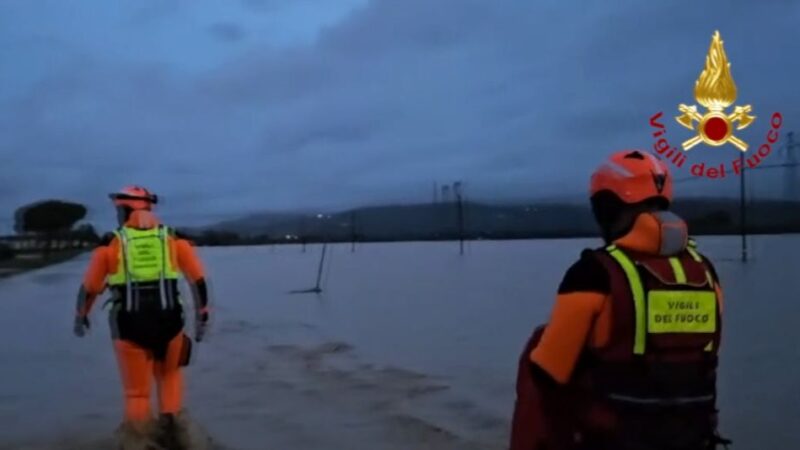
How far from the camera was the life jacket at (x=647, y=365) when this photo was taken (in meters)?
2.96

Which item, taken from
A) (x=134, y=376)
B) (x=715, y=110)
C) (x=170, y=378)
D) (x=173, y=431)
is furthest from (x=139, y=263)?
(x=715, y=110)

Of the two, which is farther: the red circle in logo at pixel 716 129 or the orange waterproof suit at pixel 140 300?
the orange waterproof suit at pixel 140 300

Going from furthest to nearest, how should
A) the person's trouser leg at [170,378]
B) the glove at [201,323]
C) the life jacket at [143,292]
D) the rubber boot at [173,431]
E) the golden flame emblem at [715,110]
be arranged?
the glove at [201,323] → the rubber boot at [173,431] → the person's trouser leg at [170,378] → the life jacket at [143,292] → the golden flame emblem at [715,110]

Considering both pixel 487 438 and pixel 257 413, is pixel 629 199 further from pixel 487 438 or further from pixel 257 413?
pixel 257 413

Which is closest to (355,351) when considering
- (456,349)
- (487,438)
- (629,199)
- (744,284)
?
(456,349)

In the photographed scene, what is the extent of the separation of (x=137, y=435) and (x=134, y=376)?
16.1 inches

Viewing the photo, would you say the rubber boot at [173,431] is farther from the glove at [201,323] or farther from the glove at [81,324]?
the glove at [81,324]

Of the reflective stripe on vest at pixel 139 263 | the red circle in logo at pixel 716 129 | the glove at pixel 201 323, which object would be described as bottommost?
the glove at pixel 201 323

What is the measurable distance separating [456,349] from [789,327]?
9.24 m

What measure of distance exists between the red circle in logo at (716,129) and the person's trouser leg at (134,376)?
4.03 metres

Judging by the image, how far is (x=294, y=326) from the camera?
2295cm

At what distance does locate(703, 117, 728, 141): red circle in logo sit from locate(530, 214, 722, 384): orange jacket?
2525 mm

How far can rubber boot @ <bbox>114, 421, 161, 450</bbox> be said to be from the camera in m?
7.41

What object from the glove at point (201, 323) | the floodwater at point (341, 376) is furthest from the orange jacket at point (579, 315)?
the floodwater at point (341, 376)
